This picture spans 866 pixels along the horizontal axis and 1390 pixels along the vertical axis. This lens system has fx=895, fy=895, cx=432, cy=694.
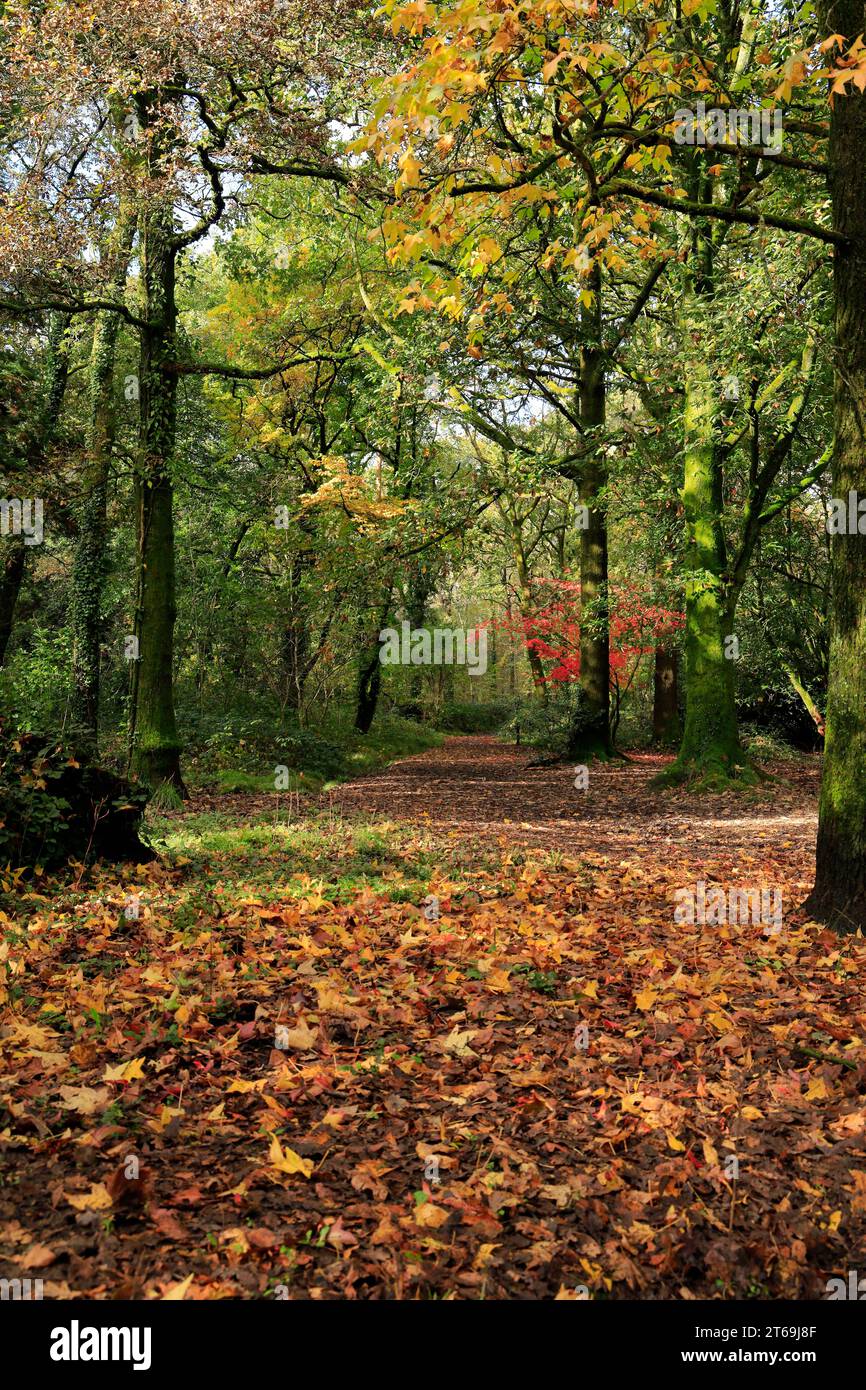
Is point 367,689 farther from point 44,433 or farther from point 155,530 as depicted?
point 155,530

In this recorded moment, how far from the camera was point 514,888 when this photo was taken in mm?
6797

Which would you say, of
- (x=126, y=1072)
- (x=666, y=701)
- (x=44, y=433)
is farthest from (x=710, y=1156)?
(x=666, y=701)

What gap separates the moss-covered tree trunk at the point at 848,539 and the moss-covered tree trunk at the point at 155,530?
797 centimetres

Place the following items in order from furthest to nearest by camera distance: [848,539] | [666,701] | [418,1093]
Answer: [666,701] → [848,539] → [418,1093]

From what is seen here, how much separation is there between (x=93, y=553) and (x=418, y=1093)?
13.5 m

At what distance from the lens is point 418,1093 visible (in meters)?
3.59

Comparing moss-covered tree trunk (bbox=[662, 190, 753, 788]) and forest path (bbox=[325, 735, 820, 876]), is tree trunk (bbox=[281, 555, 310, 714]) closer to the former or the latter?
forest path (bbox=[325, 735, 820, 876])

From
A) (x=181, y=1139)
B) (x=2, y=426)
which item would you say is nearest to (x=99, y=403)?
(x=2, y=426)

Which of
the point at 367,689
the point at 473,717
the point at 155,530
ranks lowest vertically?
the point at 473,717

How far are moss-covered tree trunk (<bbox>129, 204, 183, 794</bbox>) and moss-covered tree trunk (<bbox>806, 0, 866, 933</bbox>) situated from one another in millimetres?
7967

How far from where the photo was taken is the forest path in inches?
358

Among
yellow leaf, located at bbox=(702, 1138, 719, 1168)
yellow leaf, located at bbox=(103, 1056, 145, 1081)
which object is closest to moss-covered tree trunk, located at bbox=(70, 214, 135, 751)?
yellow leaf, located at bbox=(103, 1056, 145, 1081)

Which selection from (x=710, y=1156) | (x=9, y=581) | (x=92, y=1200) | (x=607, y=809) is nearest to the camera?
(x=92, y=1200)

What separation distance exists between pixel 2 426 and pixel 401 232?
9.12 m
